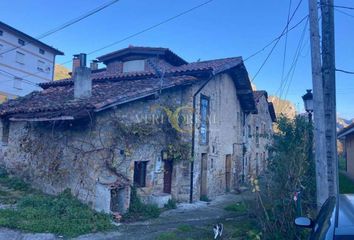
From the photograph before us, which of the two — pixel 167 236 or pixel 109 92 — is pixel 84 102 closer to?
pixel 109 92

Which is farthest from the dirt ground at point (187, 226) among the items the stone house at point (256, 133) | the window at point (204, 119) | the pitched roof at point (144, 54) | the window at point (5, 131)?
the pitched roof at point (144, 54)

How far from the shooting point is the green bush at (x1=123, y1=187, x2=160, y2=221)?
9.92 m

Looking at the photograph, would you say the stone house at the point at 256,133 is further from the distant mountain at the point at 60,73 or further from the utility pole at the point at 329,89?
the distant mountain at the point at 60,73

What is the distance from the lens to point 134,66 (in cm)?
1914

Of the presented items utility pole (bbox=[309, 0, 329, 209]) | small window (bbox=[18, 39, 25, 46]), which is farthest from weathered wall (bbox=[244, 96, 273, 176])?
small window (bbox=[18, 39, 25, 46])

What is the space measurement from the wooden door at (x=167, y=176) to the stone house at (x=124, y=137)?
0.04 m

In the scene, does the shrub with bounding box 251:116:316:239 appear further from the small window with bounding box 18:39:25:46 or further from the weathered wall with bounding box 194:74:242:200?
the small window with bounding box 18:39:25:46

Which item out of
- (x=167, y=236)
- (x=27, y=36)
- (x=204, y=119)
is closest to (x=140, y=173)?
(x=167, y=236)

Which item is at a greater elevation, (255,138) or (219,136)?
(255,138)

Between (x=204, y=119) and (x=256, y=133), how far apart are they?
407 inches

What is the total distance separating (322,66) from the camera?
680cm

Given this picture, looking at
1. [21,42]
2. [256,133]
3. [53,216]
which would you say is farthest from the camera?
[21,42]

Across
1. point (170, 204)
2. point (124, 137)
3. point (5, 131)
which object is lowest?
point (170, 204)

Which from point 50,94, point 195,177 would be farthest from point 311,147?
point 50,94
